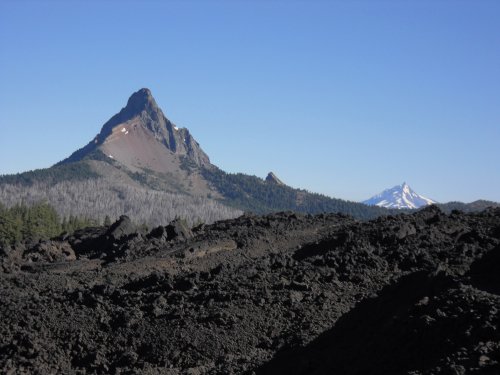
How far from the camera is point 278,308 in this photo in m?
25.3

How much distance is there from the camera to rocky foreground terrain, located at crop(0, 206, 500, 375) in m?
17.0

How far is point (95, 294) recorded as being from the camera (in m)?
27.9

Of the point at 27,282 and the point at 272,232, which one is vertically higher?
the point at 272,232

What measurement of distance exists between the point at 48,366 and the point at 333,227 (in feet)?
80.3

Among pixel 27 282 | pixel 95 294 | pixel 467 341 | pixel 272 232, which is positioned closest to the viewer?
pixel 467 341

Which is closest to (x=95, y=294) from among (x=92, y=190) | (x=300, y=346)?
(x=300, y=346)

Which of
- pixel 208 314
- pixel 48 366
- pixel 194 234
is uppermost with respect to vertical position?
pixel 194 234

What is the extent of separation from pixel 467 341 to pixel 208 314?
10.7 metres

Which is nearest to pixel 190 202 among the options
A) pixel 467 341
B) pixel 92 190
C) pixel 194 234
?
pixel 92 190

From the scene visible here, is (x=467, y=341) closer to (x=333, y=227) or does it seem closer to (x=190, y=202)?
(x=333, y=227)

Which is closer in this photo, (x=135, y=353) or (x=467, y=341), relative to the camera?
(x=467, y=341)

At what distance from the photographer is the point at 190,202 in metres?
198

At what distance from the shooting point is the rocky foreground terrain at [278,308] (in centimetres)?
1700

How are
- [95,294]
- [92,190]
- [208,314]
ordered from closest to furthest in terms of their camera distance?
[208,314] < [95,294] < [92,190]
